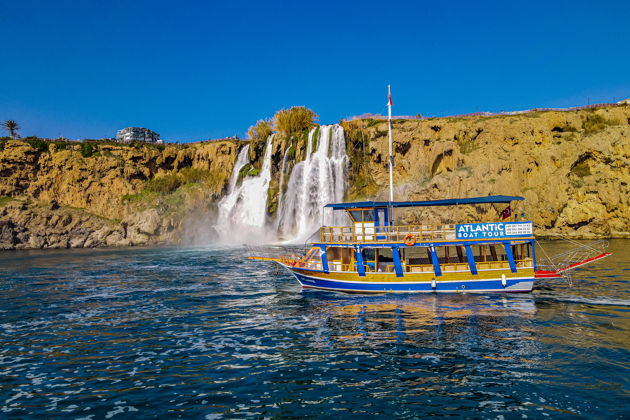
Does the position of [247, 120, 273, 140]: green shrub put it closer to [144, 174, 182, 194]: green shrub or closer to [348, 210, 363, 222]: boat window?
[144, 174, 182, 194]: green shrub

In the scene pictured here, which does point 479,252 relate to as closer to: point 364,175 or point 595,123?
point 364,175

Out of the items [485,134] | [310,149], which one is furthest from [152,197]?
[485,134]

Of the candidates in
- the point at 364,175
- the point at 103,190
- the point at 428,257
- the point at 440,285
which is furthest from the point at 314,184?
the point at 440,285

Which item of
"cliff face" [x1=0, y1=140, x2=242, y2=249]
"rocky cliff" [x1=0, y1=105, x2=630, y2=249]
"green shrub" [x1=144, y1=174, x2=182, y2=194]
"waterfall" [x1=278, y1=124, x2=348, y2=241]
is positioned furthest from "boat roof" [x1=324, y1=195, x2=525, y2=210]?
"green shrub" [x1=144, y1=174, x2=182, y2=194]

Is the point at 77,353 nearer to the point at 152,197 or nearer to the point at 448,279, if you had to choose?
the point at 448,279

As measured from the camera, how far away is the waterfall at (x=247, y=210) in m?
72.4

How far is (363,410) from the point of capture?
33.1 ft

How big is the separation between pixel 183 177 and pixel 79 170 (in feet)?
66.0

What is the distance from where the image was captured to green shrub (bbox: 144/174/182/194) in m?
82.9

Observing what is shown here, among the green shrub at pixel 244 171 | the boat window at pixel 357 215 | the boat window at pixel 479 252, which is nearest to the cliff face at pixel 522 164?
the green shrub at pixel 244 171

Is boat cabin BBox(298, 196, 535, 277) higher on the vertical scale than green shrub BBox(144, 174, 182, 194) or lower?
lower

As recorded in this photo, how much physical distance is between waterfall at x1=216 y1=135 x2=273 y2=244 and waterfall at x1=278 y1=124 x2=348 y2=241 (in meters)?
4.52

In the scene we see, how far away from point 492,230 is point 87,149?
85.1 m

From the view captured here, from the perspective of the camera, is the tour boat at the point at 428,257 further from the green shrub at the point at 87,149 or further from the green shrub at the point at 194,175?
the green shrub at the point at 87,149
